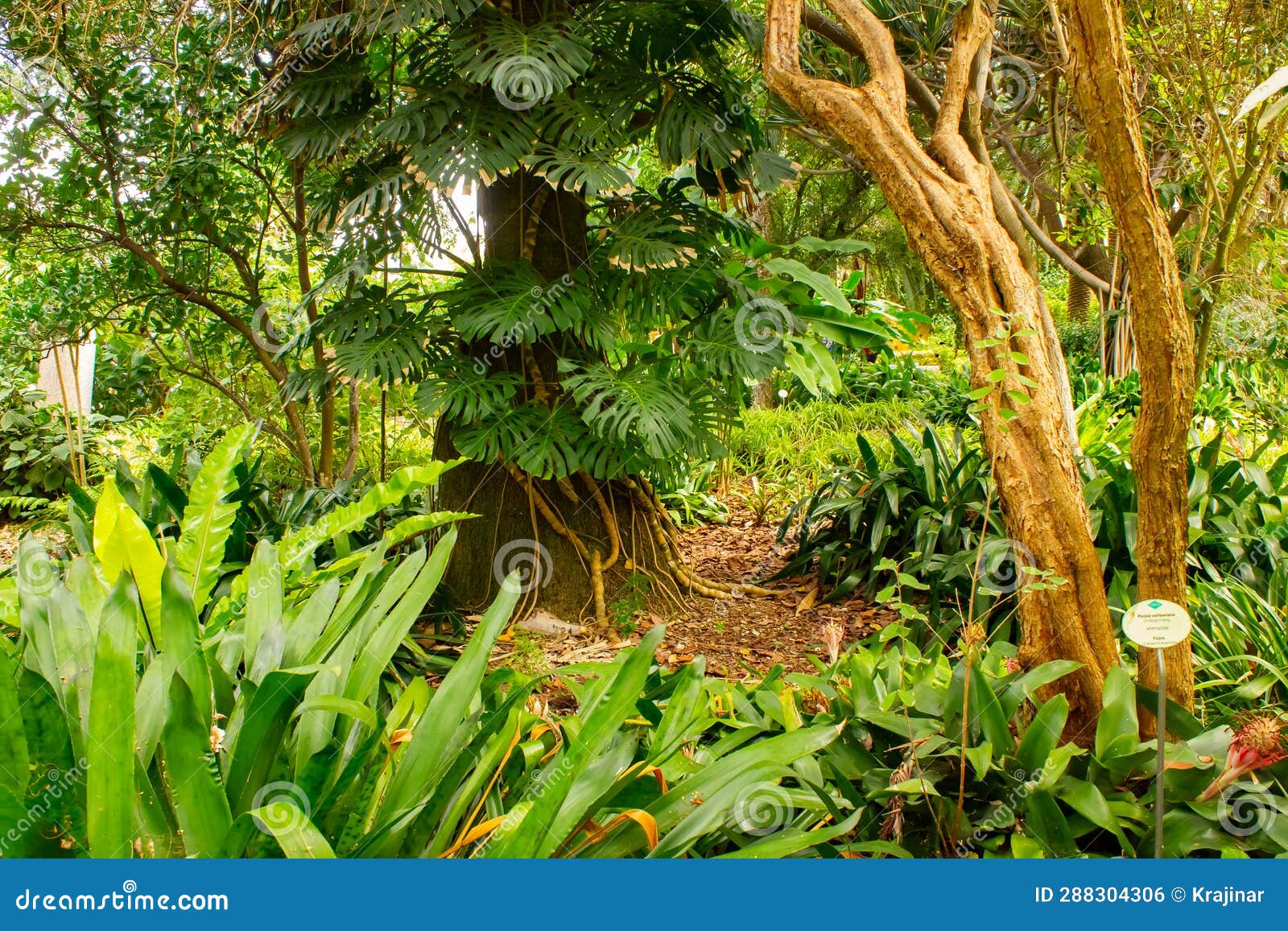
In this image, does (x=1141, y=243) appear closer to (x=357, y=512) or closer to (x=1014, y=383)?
(x=1014, y=383)

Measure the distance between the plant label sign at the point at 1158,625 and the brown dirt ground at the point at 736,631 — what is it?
153cm

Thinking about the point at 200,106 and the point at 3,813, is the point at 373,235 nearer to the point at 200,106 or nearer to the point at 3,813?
the point at 200,106

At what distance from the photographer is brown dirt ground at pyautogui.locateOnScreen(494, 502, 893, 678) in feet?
9.93

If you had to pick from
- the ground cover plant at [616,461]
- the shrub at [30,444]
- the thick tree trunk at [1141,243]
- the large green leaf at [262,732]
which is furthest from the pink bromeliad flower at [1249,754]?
the shrub at [30,444]

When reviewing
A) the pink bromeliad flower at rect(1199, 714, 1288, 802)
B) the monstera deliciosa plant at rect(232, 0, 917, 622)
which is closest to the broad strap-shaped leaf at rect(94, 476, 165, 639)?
the monstera deliciosa plant at rect(232, 0, 917, 622)

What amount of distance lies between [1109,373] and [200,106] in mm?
6631

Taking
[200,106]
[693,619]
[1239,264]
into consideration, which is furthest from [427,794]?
[1239,264]

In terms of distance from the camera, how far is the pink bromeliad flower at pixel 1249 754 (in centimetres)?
149

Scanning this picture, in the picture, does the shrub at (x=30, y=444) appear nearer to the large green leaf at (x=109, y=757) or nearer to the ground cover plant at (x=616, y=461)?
the ground cover plant at (x=616, y=461)

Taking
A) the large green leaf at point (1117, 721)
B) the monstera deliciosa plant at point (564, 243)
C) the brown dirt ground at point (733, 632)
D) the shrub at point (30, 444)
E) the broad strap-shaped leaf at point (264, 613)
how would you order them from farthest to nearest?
1. the shrub at point (30, 444)
2. the brown dirt ground at point (733, 632)
3. the monstera deliciosa plant at point (564, 243)
4. the large green leaf at point (1117, 721)
5. the broad strap-shaped leaf at point (264, 613)

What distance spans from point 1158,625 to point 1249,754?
406mm

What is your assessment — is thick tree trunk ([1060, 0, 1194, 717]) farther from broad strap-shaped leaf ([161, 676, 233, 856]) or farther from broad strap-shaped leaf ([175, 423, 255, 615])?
broad strap-shaped leaf ([175, 423, 255, 615])

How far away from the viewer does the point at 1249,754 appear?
148 cm

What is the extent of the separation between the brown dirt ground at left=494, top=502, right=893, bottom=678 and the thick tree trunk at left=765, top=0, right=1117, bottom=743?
108cm
